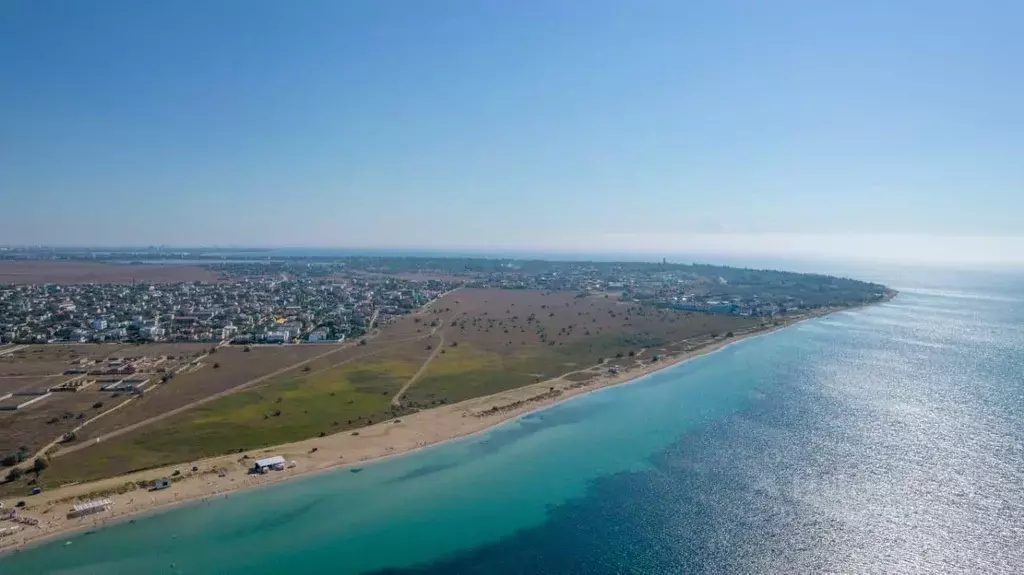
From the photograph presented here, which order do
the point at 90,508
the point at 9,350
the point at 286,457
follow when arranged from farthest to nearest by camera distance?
the point at 9,350
the point at 286,457
the point at 90,508

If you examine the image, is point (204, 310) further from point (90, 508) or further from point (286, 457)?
point (90, 508)

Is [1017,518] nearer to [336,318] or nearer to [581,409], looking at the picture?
[581,409]

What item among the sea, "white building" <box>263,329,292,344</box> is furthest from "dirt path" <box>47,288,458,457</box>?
the sea

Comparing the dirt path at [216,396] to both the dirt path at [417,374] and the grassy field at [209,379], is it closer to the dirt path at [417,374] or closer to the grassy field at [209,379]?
the dirt path at [417,374]

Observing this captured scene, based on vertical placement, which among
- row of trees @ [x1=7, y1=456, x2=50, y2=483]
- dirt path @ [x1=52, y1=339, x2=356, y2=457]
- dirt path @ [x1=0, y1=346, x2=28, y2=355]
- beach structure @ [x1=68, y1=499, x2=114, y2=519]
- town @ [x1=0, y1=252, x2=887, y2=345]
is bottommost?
beach structure @ [x1=68, y1=499, x2=114, y2=519]

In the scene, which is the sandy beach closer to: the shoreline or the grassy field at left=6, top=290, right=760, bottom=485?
the shoreline

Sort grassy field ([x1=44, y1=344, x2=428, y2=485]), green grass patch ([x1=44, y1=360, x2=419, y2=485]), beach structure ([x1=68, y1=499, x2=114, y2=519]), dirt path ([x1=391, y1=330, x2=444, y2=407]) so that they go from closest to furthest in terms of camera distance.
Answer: beach structure ([x1=68, y1=499, x2=114, y2=519]), green grass patch ([x1=44, y1=360, x2=419, y2=485]), grassy field ([x1=44, y1=344, x2=428, y2=485]), dirt path ([x1=391, y1=330, x2=444, y2=407])

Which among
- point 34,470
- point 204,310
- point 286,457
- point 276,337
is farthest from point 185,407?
point 204,310

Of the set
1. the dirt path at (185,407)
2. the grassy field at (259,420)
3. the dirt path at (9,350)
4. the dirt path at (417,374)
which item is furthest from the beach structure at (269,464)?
the dirt path at (9,350)
